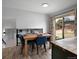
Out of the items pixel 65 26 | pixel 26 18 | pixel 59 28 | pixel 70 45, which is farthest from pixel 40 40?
pixel 26 18

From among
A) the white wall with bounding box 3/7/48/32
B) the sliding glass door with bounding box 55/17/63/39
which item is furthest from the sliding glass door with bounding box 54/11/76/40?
the white wall with bounding box 3/7/48/32

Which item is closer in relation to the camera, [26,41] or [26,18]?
[26,41]

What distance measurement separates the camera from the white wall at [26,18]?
7301mm

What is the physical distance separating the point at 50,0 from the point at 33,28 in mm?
3543

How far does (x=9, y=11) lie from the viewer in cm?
730

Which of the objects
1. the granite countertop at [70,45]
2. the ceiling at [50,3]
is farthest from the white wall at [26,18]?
the granite countertop at [70,45]

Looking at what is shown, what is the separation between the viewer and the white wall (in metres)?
7.30

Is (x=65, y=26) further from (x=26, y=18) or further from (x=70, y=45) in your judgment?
(x=70, y=45)

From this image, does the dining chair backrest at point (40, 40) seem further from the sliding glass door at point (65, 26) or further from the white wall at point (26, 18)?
the white wall at point (26, 18)

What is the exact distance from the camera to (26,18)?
7.62 m

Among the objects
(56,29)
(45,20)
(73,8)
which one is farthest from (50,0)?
(45,20)

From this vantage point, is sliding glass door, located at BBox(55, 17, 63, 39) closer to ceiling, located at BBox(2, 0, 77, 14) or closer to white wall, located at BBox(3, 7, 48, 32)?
ceiling, located at BBox(2, 0, 77, 14)

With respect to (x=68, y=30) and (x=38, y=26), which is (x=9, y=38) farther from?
(x=68, y=30)

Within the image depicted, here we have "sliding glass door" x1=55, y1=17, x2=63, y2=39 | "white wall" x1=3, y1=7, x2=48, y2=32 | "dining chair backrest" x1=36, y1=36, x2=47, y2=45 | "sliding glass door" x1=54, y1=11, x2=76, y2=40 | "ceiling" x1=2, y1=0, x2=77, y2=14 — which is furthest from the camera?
"white wall" x1=3, y1=7, x2=48, y2=32
